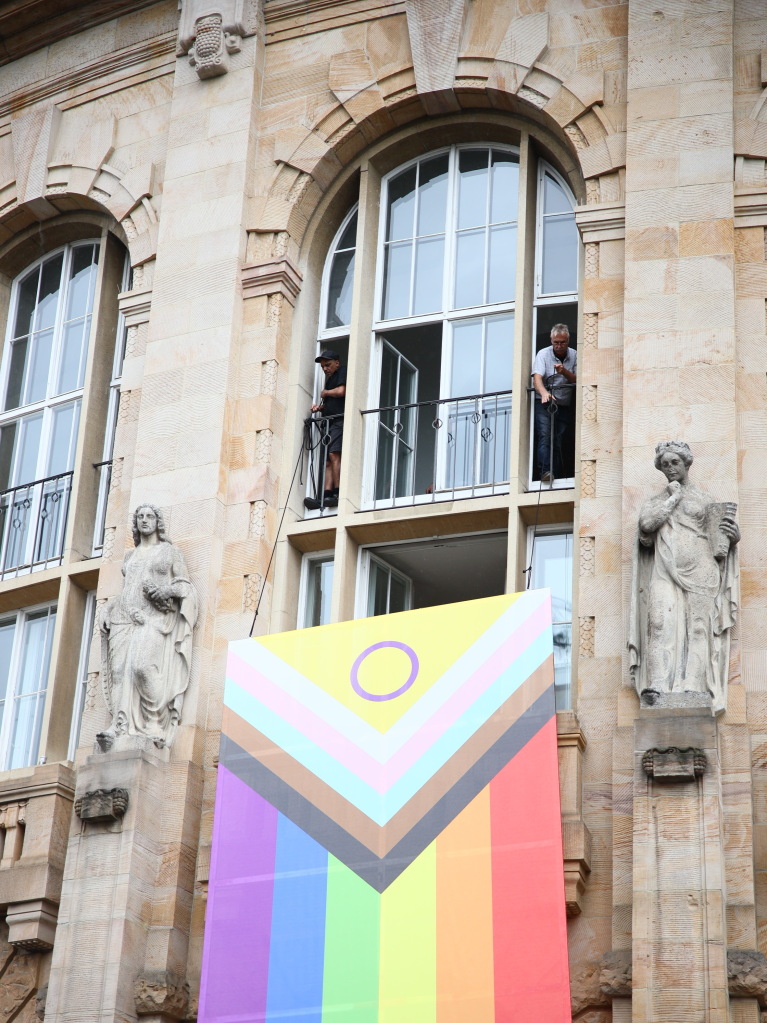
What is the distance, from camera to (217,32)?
19.8m

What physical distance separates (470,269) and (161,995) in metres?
7.87

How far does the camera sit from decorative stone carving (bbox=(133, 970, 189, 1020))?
15.4 meters

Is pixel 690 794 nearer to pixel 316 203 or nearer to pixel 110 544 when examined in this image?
pixel 110 544

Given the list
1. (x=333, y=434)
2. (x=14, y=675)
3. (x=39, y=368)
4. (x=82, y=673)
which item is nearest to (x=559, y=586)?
(x=333, y=434)

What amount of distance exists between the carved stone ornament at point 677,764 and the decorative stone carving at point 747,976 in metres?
1.36

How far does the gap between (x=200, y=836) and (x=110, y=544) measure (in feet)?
11.6

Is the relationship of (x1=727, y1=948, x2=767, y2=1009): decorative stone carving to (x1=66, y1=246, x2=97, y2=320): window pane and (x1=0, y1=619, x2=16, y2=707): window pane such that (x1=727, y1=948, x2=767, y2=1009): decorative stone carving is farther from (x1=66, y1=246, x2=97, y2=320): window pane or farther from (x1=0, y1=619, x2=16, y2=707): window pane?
(x1=66, y1=246, x2=97, y2=320): window pane

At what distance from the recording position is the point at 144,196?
20.0 meters

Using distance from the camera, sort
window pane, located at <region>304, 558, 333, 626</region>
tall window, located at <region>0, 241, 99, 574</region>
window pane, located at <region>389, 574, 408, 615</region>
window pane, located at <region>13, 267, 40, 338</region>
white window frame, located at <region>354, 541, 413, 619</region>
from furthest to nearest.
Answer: window pane, located at <region>13, 267, 40, 338</region>, tall window, located at <region>0, 241, 99, 574</region>, window pane, located at <region>389, 574, 408, 615</region>, window pane, located at <region>304, 558, 333, 626</region>, white window frame, located at <region>354, 541, 413, 619</region>

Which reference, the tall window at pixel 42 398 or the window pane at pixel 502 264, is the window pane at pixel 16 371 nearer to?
the tall window at pixel 42 398

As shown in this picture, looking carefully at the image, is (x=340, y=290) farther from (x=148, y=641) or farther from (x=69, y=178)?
(x=148, y=641)

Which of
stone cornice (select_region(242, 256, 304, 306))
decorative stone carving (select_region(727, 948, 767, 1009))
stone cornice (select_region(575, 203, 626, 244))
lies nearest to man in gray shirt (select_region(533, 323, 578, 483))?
stone cornice (select_region(575, 203, 626, 244))

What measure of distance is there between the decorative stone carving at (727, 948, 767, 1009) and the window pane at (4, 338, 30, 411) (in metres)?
11.1

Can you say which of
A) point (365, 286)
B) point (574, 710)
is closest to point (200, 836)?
point (574, 710)
